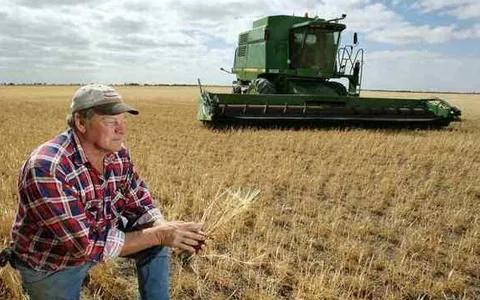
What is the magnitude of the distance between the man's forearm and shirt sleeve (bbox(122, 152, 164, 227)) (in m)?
0.29

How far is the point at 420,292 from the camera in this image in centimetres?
361

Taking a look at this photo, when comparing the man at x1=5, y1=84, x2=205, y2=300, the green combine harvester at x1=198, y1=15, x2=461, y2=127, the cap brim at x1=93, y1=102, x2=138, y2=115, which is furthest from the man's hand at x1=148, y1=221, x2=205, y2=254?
the green combine harvester at x1=198, y1=15, x2=461, y2=127

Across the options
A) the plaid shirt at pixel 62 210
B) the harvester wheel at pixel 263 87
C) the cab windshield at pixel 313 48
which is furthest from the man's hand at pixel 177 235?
the cab windshield at pixel 313 48

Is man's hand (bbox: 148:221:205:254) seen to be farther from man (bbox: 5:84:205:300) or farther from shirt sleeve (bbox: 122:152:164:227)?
shirt sleeve (bbox: 122:152:164:227)

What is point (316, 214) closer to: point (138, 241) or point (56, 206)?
point (138, 241)

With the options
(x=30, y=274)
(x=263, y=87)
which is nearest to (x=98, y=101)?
(x=30, y=274)

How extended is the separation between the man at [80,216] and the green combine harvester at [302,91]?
31.2 ft

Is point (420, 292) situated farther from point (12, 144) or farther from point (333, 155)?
point (12, 144)

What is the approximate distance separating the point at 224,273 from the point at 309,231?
136cm

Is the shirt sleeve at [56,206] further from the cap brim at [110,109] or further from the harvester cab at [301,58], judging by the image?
the harvester cab at [301,58]

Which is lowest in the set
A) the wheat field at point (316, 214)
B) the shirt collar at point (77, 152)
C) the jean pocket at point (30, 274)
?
the wheat field at point (316, 214)

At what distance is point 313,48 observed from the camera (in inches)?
589

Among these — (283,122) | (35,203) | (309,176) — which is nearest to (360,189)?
(309,176)

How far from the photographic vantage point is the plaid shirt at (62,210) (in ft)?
7.48
